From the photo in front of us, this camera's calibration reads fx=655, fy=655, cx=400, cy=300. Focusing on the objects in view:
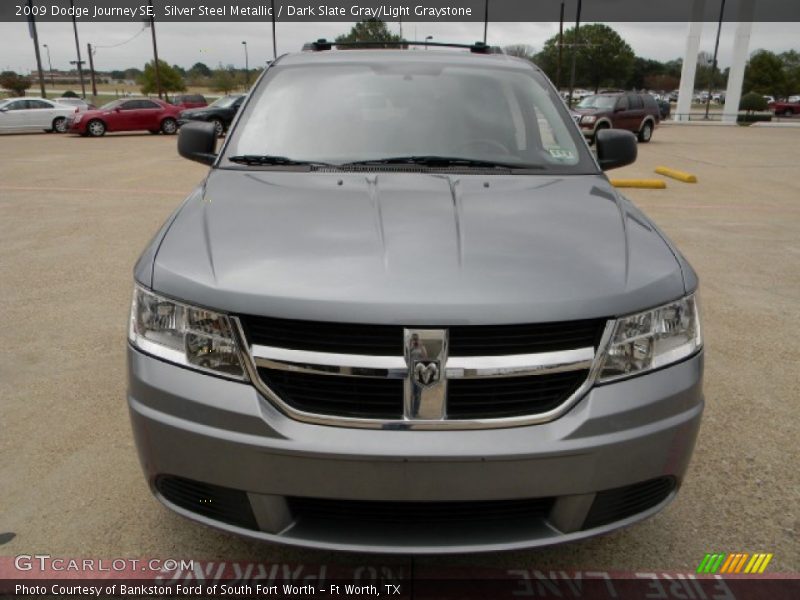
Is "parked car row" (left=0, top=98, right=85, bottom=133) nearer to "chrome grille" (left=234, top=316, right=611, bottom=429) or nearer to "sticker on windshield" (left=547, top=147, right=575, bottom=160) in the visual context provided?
"sticker on windshield" (left=547, top=147, right=575, bottom=160)

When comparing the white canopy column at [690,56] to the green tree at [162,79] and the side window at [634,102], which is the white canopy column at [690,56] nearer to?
the side window at [634,102]

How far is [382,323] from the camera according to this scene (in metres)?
1.69

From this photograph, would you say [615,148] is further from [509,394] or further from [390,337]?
[390,337]

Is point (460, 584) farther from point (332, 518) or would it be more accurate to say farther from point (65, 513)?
point (65, 513)

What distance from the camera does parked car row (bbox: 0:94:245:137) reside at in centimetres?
2194

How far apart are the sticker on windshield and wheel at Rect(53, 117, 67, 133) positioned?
25.1 m

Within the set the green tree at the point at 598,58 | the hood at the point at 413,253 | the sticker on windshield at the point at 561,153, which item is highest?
the green tree at the point at 598,58

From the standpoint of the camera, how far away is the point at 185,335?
6.07 ft

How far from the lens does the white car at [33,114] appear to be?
22.7m

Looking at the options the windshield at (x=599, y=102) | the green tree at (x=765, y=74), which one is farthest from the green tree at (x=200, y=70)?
the windshield at (x=599, y=102)

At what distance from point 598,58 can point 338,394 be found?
3762 inches

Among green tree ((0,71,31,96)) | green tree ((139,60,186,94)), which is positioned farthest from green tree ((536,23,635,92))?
green tree ((0,71,31,96))

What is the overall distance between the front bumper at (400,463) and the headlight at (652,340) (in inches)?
1.7

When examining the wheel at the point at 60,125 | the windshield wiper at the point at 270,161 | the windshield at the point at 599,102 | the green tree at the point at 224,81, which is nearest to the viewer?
the windshield wiper at the point at 270,161
